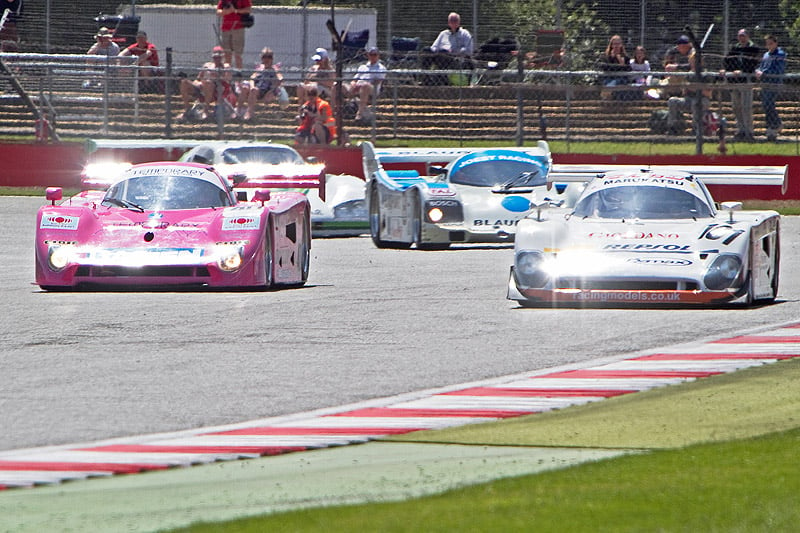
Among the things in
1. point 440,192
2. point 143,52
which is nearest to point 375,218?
point 440,192

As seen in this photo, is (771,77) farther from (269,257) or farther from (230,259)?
(230,259)

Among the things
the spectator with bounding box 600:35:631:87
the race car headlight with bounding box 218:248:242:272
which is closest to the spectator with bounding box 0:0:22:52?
the spectator with bounding box 600:35:631:87

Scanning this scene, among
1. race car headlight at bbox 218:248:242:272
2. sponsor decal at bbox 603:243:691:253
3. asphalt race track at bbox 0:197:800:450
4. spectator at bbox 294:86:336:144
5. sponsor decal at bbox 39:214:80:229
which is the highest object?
spectator at bbox 294:86:336:144

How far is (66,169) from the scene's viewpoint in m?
23.5

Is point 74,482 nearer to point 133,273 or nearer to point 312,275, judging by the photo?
point 133,273

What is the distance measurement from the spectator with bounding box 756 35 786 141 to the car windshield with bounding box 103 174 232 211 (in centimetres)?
1186

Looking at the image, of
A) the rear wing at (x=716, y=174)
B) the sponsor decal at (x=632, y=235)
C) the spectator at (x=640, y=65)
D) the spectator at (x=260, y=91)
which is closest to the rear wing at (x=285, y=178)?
the rear wing at (x=716, y=174)

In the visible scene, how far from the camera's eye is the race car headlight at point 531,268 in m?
10.4

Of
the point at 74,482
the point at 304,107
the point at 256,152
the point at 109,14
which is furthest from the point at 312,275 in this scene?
the point at 109,14

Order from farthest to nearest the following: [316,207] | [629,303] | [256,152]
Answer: [256,152]
[316,207]
[629,303]

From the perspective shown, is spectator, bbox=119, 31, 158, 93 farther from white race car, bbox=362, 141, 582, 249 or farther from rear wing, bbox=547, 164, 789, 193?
rear wing, bbox=547, 164, 789, 193

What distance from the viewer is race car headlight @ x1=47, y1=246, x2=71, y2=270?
11.1 meters

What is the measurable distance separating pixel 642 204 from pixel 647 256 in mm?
1227

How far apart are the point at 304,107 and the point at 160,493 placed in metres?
18.3
